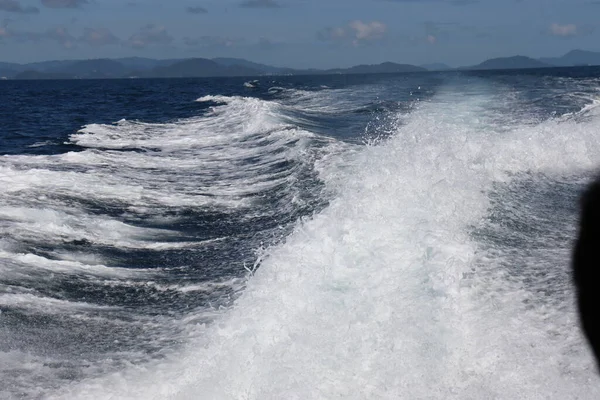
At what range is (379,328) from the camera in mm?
6145

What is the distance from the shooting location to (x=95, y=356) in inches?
245

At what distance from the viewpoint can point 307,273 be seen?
748 centimetres

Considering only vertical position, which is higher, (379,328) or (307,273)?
(307,273)

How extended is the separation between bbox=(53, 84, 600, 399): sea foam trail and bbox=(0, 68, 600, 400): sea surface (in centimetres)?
2

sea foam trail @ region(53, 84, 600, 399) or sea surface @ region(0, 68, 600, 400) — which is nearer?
sea foam trail @ region(53, 84, 600, 399)

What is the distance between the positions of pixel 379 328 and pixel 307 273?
4.99ft

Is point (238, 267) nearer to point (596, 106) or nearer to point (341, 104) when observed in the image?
point (596, 106)

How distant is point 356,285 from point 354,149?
963 cm

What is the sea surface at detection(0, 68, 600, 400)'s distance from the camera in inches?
218

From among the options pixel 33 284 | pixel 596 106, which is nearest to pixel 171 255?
pixel 33 284

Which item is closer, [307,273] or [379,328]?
[379,328]

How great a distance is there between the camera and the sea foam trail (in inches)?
209

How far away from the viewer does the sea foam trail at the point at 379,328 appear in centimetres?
532

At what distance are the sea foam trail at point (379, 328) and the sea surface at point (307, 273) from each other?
0.07 ft
